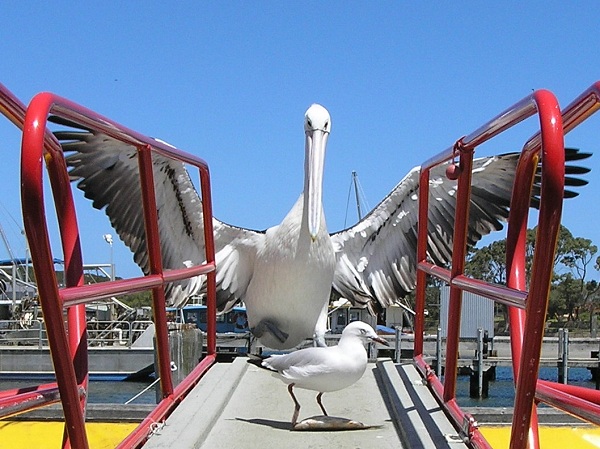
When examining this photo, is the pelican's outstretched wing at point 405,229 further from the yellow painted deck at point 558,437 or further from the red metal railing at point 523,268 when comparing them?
the red metal railing at point 523,268

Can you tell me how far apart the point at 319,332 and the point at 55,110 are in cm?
433

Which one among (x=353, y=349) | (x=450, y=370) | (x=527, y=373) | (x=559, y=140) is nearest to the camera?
(x=559, y=140)

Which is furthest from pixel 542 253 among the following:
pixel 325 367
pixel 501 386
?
pixel 501 386

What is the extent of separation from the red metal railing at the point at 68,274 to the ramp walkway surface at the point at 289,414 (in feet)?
0.45

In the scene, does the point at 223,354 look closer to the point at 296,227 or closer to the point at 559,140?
the point at 296,227

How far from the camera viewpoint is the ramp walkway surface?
3.55 m

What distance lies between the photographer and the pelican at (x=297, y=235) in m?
6.22

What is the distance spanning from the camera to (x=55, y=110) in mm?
2188

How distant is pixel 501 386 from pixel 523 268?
2738 centimetres

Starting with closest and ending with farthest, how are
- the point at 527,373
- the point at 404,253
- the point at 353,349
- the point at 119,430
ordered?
1. the point at 527,373
2. the point at 353,349
3. the point at 119,430
4. the point at 404,253

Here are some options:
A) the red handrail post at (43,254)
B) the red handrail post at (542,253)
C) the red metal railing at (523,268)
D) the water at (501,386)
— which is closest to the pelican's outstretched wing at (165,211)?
the red metal railing at (523,268)

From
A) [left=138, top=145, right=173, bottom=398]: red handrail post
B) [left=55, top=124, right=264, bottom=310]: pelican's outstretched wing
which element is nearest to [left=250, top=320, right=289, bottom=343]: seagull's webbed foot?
[left=55, top=124, right=264, bottom=310]: pelican's outstretched wing

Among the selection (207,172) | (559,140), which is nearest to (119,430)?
(207,172)

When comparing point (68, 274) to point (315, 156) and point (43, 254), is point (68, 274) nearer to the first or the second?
point (43, 254)
